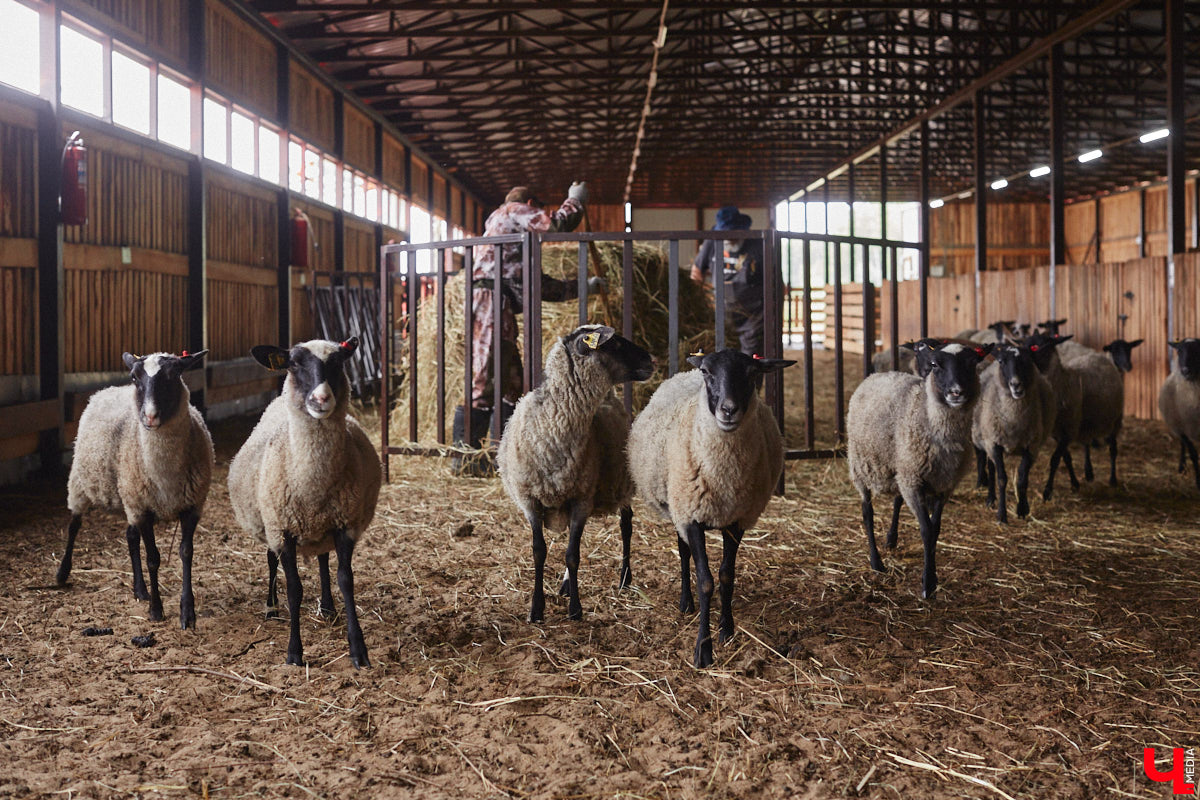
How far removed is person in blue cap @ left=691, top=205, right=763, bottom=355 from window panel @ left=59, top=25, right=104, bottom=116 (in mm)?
5832

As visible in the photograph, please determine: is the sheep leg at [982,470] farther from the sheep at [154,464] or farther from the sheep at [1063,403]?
the sheep at [154,464]

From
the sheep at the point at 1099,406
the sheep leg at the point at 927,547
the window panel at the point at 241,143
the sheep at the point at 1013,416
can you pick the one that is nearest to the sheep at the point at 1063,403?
the sheep at the point at 1099,406

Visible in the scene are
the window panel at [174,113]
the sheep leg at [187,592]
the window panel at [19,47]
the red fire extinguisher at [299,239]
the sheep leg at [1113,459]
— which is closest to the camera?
the sheep leg at [187,592]

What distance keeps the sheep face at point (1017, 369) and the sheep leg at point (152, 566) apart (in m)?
5.45

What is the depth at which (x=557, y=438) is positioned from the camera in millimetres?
4344

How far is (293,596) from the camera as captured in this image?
378cm

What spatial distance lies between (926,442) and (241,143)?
9.99 m

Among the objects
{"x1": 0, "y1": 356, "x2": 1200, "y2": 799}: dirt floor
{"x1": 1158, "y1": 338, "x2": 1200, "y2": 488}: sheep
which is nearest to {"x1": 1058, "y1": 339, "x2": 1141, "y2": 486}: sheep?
{"x1": 1158, "y1": 338, "x2": 1200, "y2": 488}: sheep

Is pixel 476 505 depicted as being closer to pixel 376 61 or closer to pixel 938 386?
pixel 938 386

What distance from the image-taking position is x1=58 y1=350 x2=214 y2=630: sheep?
14.1 feet

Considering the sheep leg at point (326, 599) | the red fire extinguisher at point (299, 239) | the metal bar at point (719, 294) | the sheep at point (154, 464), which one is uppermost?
the red fire extinguisher at point (299, 239)

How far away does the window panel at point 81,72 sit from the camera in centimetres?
765

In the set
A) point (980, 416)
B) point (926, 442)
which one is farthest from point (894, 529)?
point (980, 416)

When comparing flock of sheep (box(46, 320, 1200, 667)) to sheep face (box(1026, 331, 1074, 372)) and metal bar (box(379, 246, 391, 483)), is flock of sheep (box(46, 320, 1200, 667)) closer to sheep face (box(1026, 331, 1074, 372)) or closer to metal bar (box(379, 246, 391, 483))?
sheep face (box(1026, 331, 1074, 372))
